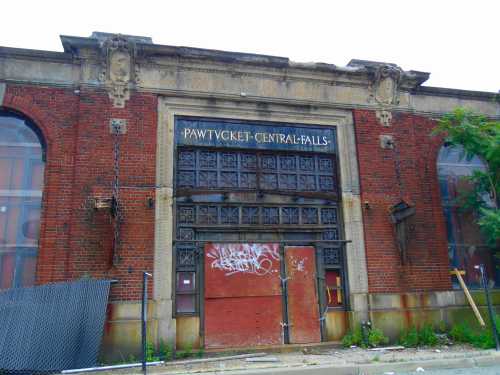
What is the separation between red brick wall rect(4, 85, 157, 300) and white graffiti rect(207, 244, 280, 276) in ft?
4.93

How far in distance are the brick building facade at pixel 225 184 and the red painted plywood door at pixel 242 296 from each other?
0.15 ft

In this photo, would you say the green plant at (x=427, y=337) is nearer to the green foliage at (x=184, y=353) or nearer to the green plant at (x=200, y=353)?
the green plant at (x=200, y=353)

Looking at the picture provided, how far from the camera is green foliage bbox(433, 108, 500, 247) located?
10.4 meters

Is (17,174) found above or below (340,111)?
below

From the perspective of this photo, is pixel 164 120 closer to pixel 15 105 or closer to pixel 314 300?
pixel 15 105

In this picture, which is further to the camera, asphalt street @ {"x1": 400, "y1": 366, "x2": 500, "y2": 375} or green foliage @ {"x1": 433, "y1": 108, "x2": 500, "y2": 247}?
green foliage @ {"x1": 433, "y1": 108, "x2": 500, "y2": 247}

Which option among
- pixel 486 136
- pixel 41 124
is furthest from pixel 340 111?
pixel 41 124

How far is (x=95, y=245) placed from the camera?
9242mm

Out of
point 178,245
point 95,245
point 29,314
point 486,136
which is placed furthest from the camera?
point 486,136

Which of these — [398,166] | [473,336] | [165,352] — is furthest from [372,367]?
[398,166]

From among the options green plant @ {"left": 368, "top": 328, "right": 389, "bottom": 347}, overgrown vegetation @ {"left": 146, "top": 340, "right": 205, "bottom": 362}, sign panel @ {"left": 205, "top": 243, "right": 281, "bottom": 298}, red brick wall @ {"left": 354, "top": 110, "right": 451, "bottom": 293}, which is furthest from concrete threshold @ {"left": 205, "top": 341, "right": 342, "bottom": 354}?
red brick wall @ {"left": 354, "top": 110, "right": 451, "bottom": 293}

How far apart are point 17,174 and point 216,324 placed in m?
5.53

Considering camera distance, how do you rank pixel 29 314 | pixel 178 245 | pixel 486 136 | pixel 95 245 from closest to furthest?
1. pixel 29 314
2. pixel 95 245
3. pixel 178 245
4. pixel 486 136

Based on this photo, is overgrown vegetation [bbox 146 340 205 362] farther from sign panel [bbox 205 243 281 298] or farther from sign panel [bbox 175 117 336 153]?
sign panel [bbox 175 117 336 153]
